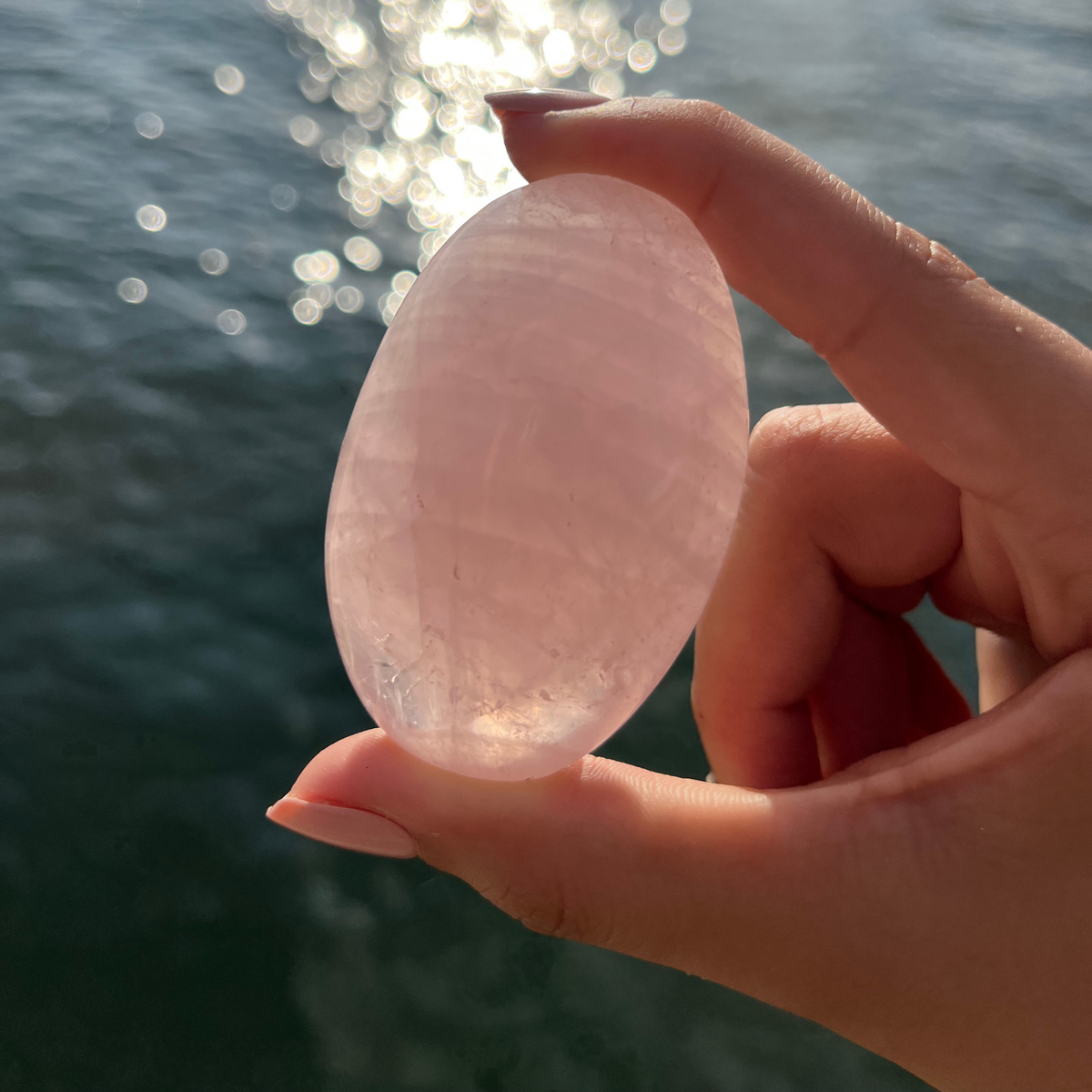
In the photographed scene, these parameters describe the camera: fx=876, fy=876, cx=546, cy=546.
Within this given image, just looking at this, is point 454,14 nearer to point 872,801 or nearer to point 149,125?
point 149,125

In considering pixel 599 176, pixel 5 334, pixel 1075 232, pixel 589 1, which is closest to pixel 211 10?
pixel 589 1

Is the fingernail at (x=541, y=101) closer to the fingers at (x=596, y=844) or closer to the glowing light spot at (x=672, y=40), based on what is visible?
the fingers at (x=596, y=844)

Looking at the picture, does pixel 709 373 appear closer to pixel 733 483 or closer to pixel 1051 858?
pixel 733 483

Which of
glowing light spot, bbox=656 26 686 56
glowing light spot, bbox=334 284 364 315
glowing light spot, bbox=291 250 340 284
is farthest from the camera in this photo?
glowing light spot, bbox=656 26 686 56

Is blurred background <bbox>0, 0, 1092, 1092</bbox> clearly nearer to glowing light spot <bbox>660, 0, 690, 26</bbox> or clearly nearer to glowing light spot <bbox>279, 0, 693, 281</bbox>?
glowing light spot <bbox>279, 0, 693, 281</bbox>

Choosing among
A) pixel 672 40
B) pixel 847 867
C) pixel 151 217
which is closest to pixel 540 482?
pixel 847 867

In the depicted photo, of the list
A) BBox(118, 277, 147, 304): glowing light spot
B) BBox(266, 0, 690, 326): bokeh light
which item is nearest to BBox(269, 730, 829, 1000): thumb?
BBox(266, 0, 690, 326): bokeh light
